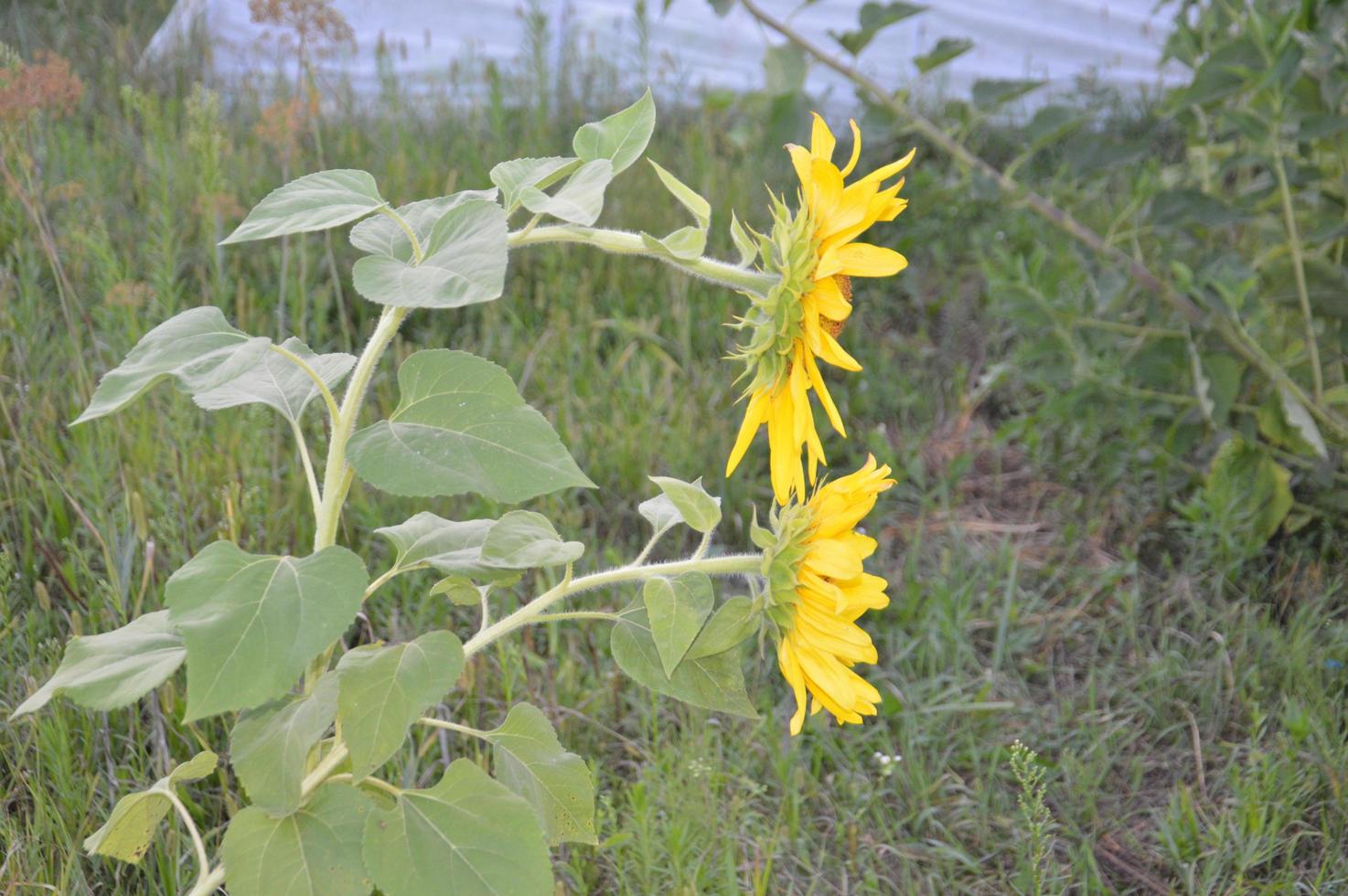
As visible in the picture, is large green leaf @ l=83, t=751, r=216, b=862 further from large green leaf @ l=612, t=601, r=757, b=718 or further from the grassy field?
large green leaf @ l=612, t=601, r=757, b=718

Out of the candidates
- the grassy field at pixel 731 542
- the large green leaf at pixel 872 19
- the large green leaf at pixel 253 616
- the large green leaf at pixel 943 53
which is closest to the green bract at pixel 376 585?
the large green leaf at pixel 253 616

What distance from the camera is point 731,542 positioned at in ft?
8.29

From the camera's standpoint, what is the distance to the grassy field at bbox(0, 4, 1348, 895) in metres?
1.72

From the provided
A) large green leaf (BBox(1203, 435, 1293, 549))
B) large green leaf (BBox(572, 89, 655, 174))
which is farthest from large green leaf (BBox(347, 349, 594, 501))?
large green leaf (BBox(1203, 435, 1293, 549))

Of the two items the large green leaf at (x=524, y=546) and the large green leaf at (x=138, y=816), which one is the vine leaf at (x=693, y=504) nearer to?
the large green leaf at (x=524, y=546)

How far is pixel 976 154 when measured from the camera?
4.09 m

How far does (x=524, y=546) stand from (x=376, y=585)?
→ 13 centimetres

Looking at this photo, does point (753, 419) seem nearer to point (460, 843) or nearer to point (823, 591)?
point (823, 591)

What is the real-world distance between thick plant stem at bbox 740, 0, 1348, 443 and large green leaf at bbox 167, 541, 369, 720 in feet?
5.63

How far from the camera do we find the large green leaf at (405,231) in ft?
3.64

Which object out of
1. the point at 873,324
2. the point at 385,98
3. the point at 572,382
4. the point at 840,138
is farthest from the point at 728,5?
the point at 385,98

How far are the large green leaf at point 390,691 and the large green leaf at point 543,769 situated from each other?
207 millimetres

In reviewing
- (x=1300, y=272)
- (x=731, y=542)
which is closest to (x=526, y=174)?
(x=731, y=542)

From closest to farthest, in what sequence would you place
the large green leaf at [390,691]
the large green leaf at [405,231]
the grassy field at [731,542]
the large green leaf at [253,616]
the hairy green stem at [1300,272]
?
the large green leaf at [253,616]
the large green leaf at [390,691]
the large green leaf at [405,231]
the grassy field at [731,542]
the hairy green stem at [1300,272]
